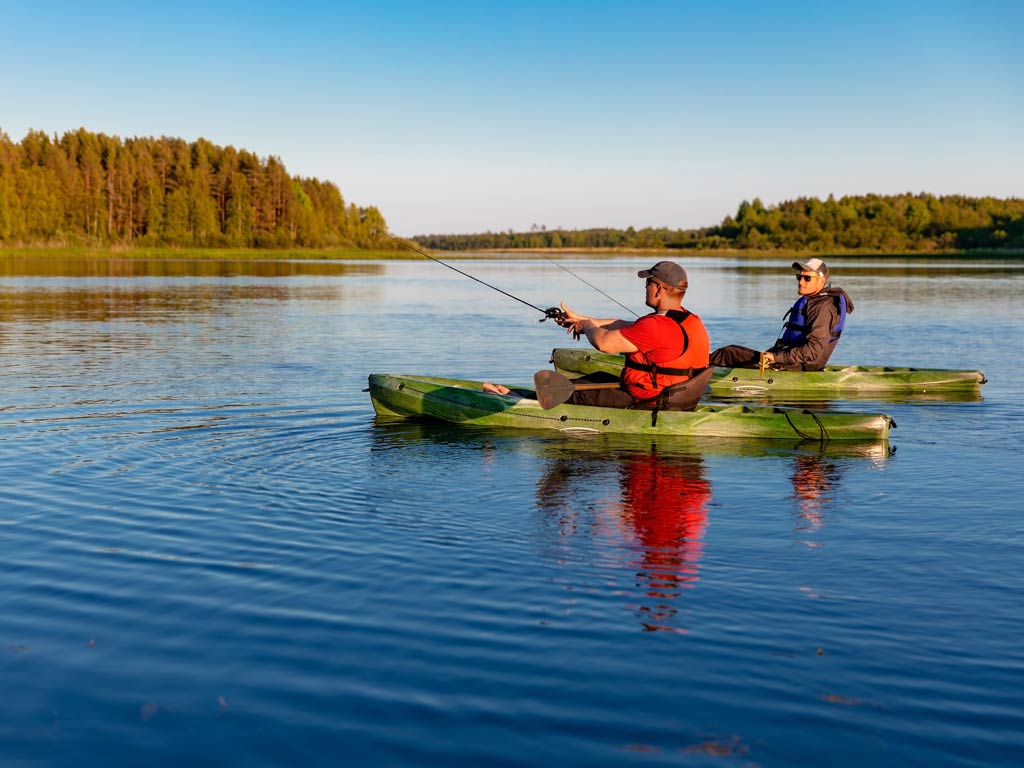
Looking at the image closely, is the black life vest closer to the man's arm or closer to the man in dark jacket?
the man in dark jacket

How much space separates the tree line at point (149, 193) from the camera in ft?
295

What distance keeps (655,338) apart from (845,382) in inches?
226

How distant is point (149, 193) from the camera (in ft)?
331

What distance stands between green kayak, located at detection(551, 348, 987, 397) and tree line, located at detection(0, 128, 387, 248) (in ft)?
259

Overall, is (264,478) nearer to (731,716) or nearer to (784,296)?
(731,716)

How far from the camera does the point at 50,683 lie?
477 cm

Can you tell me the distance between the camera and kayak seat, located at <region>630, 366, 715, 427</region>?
429 inches

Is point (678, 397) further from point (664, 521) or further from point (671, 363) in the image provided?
point (664, 521)

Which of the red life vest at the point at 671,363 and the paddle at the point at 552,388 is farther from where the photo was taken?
the paddle at the point at 552,388

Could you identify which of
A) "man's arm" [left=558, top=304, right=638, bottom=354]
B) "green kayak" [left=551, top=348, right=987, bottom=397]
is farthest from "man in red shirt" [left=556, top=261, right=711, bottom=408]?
"green kayak" [left=551, top=348, right=987, bottom=397]

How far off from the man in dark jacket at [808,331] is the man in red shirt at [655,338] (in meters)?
4.07

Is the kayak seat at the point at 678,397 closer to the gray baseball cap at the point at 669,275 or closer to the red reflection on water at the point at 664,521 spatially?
the red reflection on water at the point at 664,521

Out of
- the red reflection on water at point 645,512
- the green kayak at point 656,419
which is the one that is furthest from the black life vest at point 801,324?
Result: the red reflection on water at point 645,512

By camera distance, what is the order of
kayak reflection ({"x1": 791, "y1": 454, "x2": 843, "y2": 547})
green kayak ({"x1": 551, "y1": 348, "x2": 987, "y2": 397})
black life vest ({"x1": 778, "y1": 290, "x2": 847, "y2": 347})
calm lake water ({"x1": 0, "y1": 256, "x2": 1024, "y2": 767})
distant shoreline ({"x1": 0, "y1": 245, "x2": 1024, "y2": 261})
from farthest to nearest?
1. distant shoreline ({"x1": 0, "y1": 245, "x2": 1024, "y2": 261})
2. green kayak ({"x1": 551, "y1": 348, "x2": 987, "y2": 397})
3. black life vest ({"x1": 778, "y1": 290, "x2": 847, "y2": 347})
4. kayak reflection ({"x1": 791, "y1": 454, "x2": 843, "y2": 547})
5. calm lake water ({"x1": 0, "y1": 256, "x2": 1024, "y2": 767})
